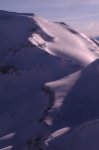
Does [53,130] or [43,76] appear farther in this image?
[43,76]

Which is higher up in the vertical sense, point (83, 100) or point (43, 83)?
point (43, 83)

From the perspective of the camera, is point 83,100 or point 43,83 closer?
point 83,100

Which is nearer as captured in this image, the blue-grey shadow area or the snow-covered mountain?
the snow-covered mountain

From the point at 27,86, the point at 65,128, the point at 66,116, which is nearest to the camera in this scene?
the point at 65,128

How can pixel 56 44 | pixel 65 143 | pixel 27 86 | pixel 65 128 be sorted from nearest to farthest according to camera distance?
pixel 65 143 → pixel 65 128 → pixel 27 86 → pixel 56 44

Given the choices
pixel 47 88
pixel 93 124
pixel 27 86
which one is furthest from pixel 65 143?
pixel 27 86

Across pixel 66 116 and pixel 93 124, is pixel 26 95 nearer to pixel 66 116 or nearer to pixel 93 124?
pixel 66 116

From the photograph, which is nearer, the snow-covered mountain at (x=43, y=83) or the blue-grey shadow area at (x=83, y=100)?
the snow-covered mountain at (x=43, y=83)

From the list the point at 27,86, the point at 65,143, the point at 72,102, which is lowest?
the point at 65,143
